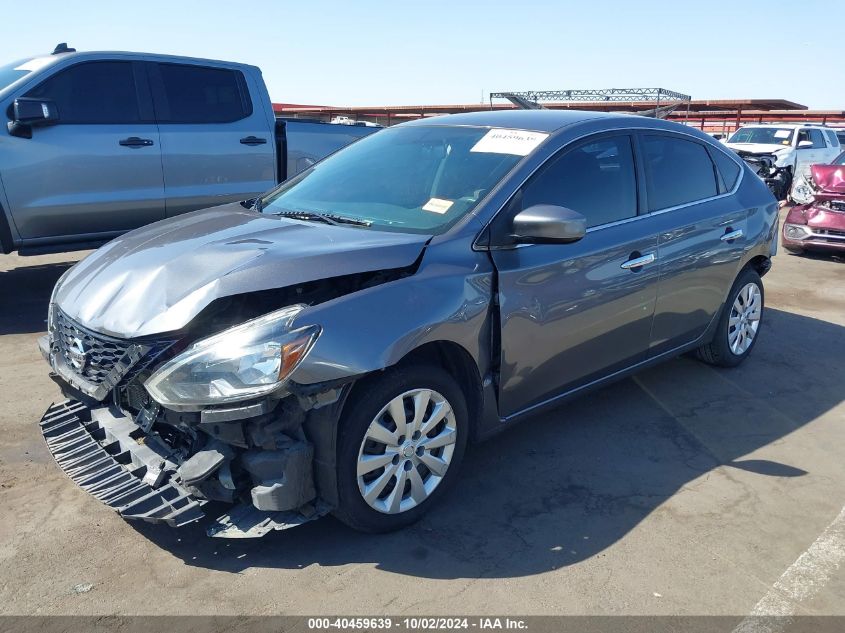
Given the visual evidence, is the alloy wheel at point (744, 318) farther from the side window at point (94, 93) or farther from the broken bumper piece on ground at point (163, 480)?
the side window at point (94, 93)

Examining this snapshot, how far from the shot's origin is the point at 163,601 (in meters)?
2.67

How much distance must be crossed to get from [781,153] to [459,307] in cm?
1549

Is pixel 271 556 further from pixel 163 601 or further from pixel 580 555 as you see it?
pixel 580 555

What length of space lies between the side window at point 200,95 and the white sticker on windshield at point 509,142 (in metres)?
4.12

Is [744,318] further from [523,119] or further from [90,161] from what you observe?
[90,161]

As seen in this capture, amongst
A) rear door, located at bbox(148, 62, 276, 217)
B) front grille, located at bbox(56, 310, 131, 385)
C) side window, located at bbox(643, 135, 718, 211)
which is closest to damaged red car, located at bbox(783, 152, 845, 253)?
side window, located at bbox(643, 135, 718, 211)

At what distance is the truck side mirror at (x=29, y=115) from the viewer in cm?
587

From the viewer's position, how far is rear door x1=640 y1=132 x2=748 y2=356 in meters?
4.31

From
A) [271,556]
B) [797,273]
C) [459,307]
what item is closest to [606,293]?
[459,307]

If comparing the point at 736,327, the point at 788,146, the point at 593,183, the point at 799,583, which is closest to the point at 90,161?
the point at 593,183

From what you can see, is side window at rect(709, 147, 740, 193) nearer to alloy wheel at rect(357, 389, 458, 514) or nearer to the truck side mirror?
alloy wheel at rect(357, 389, 458, 514)

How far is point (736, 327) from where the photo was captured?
5227 mm

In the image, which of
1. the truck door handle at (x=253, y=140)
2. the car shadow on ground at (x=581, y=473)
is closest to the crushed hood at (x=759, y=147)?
the car shadow on ground at (x=581, y=473)

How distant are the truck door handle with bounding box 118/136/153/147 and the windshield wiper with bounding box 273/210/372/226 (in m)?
3.38
